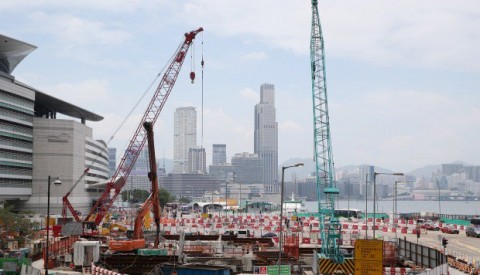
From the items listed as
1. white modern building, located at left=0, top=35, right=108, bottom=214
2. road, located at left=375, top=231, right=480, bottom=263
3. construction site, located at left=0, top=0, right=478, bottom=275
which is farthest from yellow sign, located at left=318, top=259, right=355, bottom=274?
white modern building, located at left=0, top=35, right=108, bottom=214

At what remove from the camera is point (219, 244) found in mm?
62438

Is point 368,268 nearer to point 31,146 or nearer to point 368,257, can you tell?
point 368,257

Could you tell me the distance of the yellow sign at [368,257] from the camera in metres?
33.7

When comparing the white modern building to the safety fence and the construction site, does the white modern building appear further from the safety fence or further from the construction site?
the safety fence

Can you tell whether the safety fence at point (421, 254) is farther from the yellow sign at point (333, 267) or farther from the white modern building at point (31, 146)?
the white modern building at point (31, 146)

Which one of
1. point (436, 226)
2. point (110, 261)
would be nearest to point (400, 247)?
point (110, 261)

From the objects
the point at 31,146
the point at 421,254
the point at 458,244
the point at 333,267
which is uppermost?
the point at 31,146

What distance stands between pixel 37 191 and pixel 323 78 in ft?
310

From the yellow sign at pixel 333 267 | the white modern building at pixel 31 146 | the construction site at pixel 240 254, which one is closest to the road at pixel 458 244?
the construction site at pixel 240 254

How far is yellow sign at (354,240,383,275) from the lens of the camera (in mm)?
33688

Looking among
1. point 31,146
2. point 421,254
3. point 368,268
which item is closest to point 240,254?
point 421,254

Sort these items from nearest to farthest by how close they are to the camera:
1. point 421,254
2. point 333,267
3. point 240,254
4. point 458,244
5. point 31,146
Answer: point 333,267, point 421,254, point 240,254, point 458,244, point 31,146

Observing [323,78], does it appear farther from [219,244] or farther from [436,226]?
[436,226]

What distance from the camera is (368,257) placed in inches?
1337
